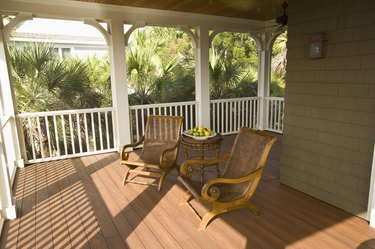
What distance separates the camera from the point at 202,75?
19.8 feet

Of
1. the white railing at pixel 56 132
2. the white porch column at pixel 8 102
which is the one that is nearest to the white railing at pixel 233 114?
the white railing at pixel 56 132

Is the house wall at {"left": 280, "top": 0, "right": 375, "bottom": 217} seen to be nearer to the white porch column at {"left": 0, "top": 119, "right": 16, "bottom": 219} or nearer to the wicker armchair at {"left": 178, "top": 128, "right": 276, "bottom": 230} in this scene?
the wicker armchair at {"left": 178, "top": 128, "right": 276, "bottom": 230}

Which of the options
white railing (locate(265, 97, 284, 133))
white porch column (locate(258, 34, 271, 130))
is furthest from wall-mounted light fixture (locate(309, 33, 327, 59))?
white porch column (locate(258, 34, 271, 130))

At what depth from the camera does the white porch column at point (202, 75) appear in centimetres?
590

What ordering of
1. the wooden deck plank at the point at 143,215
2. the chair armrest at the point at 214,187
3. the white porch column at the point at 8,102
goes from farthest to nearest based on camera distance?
the white porch column at the point at 8,102 → the chair armrest at the point at 214,187 → the wooden deck plank at the point at 143,215

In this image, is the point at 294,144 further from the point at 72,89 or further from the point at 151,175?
the point at 72,89

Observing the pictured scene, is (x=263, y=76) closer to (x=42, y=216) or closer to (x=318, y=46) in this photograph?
(x=318, y=46)

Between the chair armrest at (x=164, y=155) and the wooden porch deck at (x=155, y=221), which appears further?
the chair armrest at (x=164, y=155)

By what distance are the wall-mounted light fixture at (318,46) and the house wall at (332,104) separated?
0.05 meters

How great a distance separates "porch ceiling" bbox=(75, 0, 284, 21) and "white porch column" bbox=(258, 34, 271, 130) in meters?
1.08

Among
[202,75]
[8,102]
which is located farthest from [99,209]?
[202,75]

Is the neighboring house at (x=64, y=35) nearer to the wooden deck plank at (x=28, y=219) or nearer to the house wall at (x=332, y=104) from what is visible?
the wooden deck plank at (x=28, y=219)

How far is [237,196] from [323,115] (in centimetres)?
148

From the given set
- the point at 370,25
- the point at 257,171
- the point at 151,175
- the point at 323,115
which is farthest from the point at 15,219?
the point at 370,25
